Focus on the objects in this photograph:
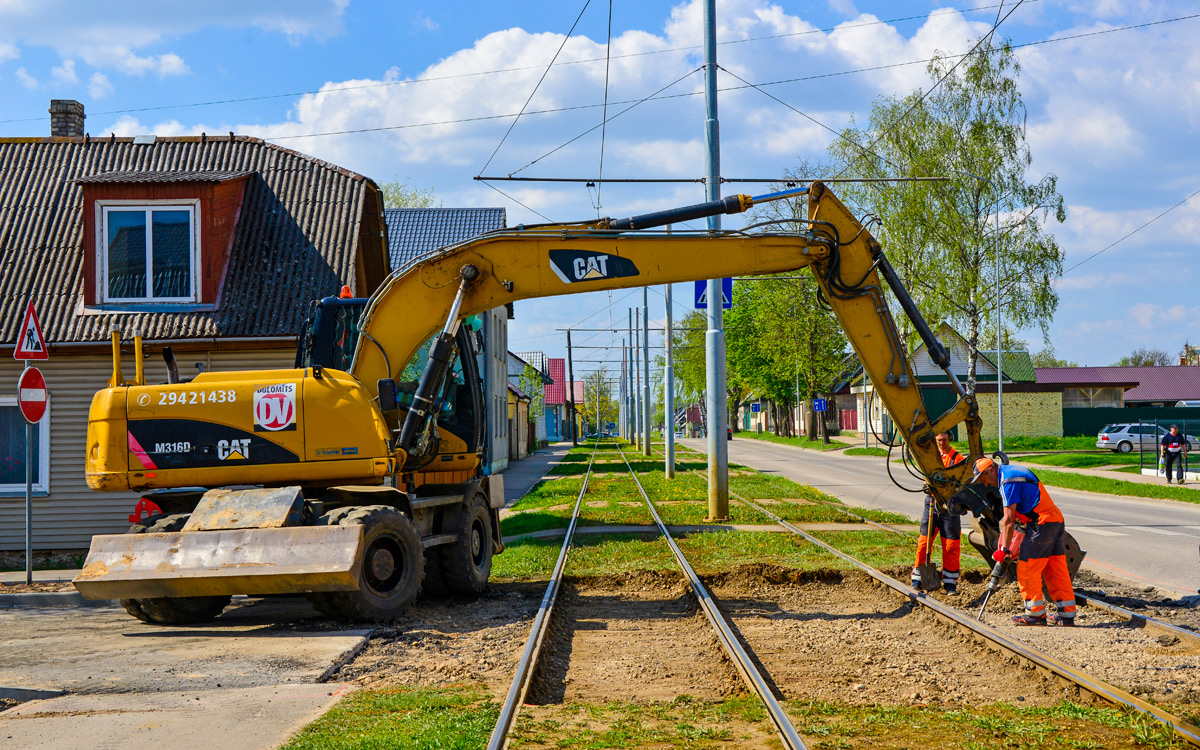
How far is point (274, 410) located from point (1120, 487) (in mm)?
22954

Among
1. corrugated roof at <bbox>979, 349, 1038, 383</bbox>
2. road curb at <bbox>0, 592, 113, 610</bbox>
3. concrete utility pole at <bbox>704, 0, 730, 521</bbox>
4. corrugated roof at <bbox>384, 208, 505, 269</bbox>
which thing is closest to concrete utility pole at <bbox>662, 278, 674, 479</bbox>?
corrugated roof at <bbox>384, 208, 505, 269</bbox>

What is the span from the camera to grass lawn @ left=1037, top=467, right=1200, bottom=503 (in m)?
23.9

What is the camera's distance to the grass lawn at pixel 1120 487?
23859mm

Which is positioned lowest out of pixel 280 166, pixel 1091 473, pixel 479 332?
→ pixel 1091 473

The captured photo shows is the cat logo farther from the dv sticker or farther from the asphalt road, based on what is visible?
the asphalt road

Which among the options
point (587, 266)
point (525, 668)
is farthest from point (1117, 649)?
point (587, 266)

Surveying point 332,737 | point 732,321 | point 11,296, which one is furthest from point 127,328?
point 732,321

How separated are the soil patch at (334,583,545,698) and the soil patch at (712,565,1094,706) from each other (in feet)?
Result: 6.49

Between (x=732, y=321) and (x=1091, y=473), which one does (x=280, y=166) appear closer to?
(x=1091, y=473)

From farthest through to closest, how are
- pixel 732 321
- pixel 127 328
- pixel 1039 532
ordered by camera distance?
pixel 732 321 → pixel 127 328 → pixel 1039 532

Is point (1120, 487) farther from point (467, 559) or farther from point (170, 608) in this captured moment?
point (170, 608)

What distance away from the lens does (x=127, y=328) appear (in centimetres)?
1573

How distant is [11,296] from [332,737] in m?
13.4

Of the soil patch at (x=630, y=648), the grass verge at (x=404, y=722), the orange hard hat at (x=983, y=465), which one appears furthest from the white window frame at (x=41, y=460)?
the orange hard hat at (x=983, y=465)
